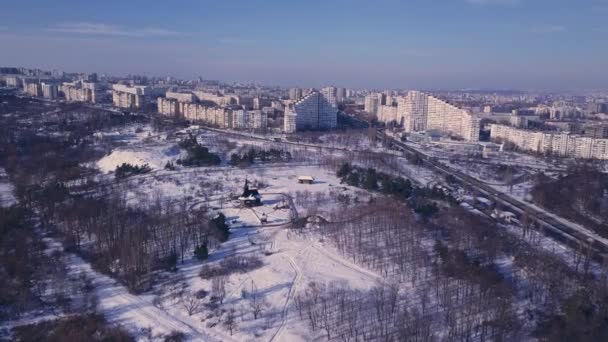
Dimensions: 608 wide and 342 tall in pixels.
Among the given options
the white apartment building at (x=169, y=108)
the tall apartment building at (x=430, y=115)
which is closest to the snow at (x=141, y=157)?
the white apartment building at (x=169, y=108)

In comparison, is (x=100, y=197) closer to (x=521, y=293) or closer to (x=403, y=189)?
(x=403, y=189)

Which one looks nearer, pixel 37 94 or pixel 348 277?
pixel 348 277

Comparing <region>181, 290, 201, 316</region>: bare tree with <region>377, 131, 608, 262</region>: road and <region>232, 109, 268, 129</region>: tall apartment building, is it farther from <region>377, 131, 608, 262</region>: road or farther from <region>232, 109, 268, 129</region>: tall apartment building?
<region>232, 109, 268, 129</region>: tall apartment building

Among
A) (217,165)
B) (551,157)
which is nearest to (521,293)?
(217,165)

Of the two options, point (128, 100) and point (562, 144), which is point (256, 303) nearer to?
point (562, 144)

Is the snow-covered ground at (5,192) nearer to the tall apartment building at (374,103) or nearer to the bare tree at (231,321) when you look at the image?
the bare tree at (231,321)

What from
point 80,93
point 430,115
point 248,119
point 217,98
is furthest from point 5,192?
point 80,93
